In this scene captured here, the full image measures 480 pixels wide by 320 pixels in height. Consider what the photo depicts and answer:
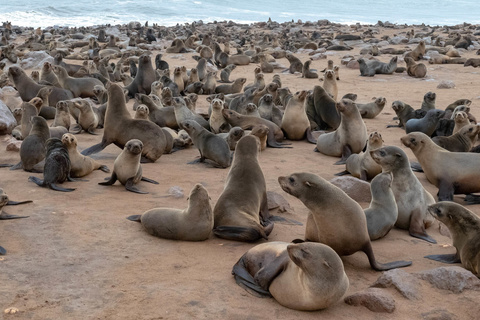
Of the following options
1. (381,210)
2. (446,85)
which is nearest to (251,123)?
(381,210)

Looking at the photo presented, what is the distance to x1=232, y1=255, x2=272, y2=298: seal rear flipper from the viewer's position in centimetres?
374

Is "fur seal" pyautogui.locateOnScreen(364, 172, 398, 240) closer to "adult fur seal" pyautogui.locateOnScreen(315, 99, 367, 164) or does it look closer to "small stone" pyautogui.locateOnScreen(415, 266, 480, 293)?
"small stone" pyautogui.locateOnScreen(415, 266, 480, 293)

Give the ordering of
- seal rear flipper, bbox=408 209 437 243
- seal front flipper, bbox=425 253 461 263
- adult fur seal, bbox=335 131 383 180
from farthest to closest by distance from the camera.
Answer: adult fur seal, bbox=335 131 383 180 → seal rear flipper, bbox=408 209 437 243 → seal front flipper, bbox=425 253 461 263

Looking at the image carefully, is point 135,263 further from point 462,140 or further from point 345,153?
point 462,140

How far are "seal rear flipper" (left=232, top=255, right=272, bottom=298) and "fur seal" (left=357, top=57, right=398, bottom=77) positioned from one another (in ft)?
41.3

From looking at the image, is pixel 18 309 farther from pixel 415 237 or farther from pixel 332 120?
pixel 332 120

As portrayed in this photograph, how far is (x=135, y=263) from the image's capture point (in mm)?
4219

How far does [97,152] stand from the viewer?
8.02 meters

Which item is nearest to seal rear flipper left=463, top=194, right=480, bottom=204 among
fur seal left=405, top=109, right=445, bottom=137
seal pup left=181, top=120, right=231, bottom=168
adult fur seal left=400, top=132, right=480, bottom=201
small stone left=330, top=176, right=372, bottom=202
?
adult fur seal left=400, top=132, right=480, bottom=201

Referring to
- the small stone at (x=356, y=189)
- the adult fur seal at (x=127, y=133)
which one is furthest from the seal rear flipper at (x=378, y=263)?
the adult fur seal at (x=127, y=133)

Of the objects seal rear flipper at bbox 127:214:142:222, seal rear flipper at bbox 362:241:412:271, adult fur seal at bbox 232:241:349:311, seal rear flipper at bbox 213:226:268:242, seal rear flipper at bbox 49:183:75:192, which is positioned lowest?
seal rear flipper at bbox 49:183:75:192

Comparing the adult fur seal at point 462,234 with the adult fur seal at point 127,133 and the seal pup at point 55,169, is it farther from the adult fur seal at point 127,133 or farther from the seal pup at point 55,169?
the adult fur seal at point 127,133

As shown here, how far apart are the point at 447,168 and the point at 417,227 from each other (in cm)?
138

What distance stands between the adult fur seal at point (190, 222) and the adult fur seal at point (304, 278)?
1035mm
